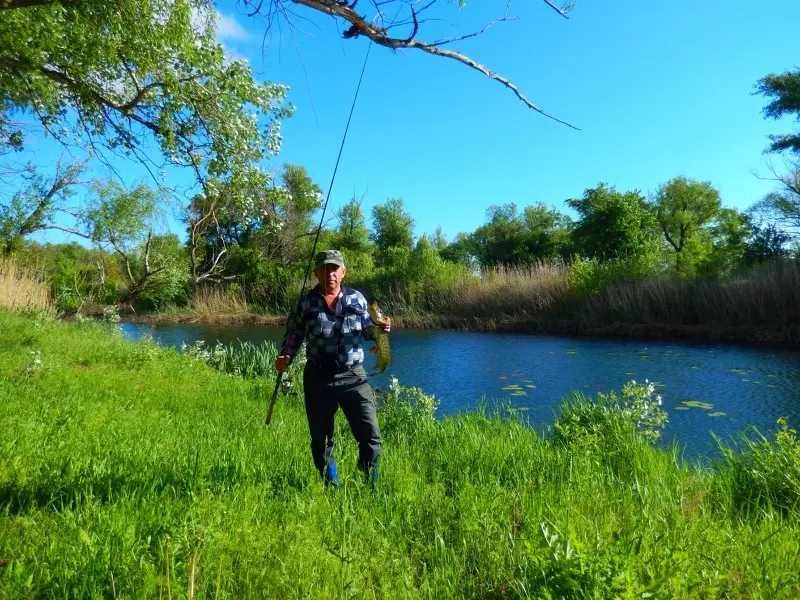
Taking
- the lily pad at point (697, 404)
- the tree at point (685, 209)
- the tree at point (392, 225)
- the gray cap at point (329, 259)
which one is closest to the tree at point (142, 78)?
the gray cap at point (329, 259)

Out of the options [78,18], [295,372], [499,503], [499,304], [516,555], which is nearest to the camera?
[516,555]

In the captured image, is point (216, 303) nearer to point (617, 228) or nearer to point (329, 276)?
point (617, 228)

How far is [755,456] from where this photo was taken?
4.14 meters

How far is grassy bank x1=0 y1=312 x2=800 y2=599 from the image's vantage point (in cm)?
237

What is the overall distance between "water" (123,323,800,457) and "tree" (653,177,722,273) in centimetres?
3936

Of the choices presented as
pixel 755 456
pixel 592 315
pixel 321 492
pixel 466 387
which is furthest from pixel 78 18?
pixel 592 315

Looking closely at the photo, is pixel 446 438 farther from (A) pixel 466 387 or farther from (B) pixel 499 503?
(A) pixel 466 387

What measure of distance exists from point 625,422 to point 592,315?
1672 cm

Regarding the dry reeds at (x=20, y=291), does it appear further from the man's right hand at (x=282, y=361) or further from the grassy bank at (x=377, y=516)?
the man's right hand at (x=282, y=361)

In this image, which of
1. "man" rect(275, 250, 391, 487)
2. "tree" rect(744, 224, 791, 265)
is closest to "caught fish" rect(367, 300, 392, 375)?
"man" rect(275, 250, 391, 487)

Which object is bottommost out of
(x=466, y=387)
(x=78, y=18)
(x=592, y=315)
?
(x=466, y=387)

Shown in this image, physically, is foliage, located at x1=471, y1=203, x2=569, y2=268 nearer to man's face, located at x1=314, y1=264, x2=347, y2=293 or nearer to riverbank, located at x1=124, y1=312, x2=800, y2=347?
riverbank, located at x1=124, y1=312, x2=800, y2=347

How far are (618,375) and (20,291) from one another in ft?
54.7

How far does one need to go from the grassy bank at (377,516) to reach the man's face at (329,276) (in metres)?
1.30
